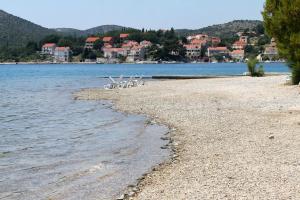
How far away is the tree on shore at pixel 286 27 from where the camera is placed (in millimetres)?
32781

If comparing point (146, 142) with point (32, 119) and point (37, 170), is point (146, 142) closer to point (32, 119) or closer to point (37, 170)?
point (37, 170)

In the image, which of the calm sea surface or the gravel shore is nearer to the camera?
the gravel shore

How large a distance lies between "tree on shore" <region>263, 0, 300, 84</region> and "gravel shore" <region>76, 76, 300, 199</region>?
850cm

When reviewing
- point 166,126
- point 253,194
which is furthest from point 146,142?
point 253,194

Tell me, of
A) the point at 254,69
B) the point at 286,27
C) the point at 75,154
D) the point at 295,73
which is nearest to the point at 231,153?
the point at 75,154

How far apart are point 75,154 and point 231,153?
4.53m

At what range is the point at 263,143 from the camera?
1459cm

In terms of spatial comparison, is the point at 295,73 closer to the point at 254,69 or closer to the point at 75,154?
the point at 254,69

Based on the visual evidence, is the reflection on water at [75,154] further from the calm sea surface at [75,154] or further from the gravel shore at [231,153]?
the gravel shore at [231,153]

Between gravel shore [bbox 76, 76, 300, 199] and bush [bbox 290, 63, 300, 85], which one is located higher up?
bush [bbox 290, 63, 300, 85]

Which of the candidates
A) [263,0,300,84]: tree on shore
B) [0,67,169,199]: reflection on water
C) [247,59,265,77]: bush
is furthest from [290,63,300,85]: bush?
[247,59,265,77]: bush

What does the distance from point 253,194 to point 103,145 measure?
25.9 ft

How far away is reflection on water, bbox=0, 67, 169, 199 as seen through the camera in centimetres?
1089

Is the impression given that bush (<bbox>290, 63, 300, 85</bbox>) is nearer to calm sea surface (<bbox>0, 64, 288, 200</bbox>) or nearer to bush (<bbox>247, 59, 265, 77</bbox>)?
calm sea surface (<bbox>0, 64, 288, 200</bbox>)
